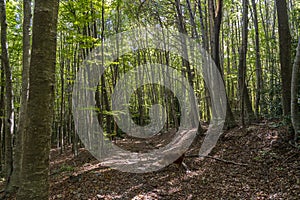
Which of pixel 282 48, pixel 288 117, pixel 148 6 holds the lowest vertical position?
pixel 288 117

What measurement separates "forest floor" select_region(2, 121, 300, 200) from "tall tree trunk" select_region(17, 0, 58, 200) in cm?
365

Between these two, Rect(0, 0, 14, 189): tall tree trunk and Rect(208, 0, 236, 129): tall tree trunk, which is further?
Rect(208, 0, 236, 129): tall tree trunk

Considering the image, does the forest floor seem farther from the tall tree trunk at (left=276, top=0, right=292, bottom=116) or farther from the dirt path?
the tall tree trunk at (left=276, top=0, right=292, bottom=116)

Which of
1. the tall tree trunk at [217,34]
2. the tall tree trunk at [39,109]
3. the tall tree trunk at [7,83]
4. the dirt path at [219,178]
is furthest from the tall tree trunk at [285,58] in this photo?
the tall tree trunk at [7,83]

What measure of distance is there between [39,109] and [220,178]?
5289 mm

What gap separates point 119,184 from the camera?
6.84 meters

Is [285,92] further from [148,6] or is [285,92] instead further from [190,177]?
[148,6]

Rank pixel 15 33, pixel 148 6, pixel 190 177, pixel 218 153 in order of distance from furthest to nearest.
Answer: pixel 148 6
pixel 15 33
pixel 218 153
pixel 190 177

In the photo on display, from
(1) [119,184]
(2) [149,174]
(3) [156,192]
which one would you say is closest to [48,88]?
(3) [156,192]

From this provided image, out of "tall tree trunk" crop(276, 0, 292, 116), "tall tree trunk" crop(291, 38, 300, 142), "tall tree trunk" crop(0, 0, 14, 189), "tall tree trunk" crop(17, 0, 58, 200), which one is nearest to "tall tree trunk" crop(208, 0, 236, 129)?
"tall tree trunk" crop(276, 0, 292, 116)

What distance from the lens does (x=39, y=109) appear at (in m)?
2.36

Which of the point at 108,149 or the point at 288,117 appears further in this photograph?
the point at 108,149

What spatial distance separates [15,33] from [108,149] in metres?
7.30

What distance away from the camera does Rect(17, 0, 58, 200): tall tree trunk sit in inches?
92.0
